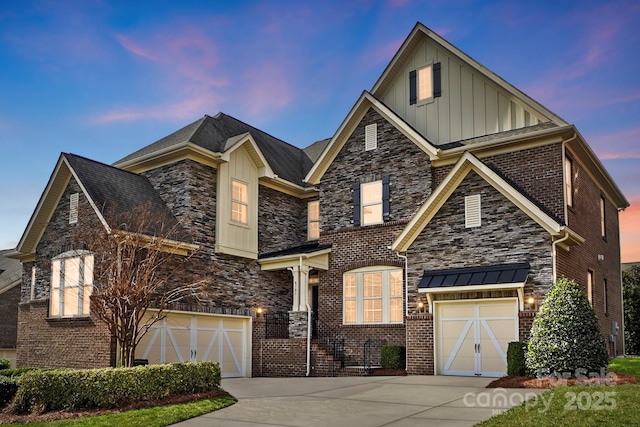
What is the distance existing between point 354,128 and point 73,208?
10.2 metres

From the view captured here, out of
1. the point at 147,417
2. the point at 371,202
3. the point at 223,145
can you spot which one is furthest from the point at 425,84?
the point at 147,417

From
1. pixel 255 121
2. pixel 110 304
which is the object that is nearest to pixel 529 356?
pixel 110 304

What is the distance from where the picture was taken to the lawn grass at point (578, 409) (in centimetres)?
994

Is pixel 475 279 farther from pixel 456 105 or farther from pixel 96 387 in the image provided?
pixel 96 387

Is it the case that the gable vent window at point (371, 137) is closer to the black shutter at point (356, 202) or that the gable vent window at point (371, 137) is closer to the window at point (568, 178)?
the black shutter at point (356, 202)

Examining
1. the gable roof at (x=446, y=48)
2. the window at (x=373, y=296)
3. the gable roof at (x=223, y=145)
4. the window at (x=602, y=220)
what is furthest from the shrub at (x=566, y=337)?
the gable roof at (x=223, y=145)

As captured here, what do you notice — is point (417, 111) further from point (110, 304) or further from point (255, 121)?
point (110, 304)

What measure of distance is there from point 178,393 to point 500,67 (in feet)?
50.6

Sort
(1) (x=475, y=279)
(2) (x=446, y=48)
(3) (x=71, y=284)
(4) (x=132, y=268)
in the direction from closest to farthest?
(4) (x=132, y=268)
(1) (x=475, y=279)
(3) (x=71, y=284)
(2) (x=446, y=48)

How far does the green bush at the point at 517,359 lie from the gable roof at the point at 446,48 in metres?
7.19

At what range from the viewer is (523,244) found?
18594 millimetres

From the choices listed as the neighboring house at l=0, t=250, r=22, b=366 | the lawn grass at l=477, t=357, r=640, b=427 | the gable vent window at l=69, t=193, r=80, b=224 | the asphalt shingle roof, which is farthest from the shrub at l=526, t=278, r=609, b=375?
the neighboring house at l=0, t=250, r=22, b=366

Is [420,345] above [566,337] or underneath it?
underneath

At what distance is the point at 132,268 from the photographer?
17.1m
